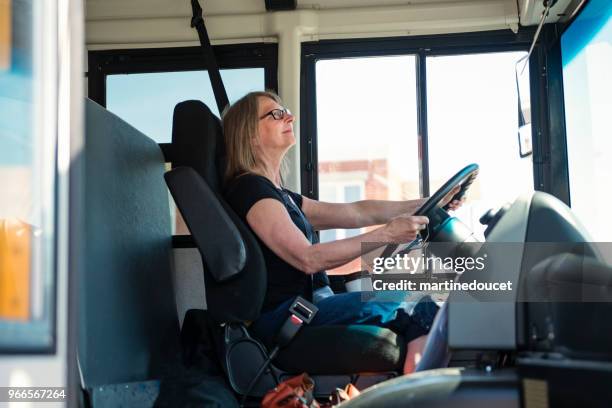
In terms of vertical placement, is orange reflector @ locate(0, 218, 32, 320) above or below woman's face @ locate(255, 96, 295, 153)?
below

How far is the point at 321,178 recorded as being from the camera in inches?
115

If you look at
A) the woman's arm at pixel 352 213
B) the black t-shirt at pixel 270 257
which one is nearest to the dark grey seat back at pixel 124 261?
the black t-shirt at pixel 270 257

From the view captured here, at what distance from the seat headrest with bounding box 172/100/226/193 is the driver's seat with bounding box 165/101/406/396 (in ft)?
0.24

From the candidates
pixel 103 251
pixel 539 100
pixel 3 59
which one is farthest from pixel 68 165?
pixel 539 100

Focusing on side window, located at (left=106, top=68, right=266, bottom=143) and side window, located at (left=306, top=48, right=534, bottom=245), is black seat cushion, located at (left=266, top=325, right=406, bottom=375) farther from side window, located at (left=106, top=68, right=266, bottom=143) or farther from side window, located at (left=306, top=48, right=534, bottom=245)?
side window, located at (left=106, top=68, right=266, bottom=143)

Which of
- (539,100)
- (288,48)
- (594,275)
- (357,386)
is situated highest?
(288,48)

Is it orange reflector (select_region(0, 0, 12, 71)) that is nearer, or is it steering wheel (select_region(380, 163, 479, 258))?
orange reflector (select_region(0, 0, 12, 71))

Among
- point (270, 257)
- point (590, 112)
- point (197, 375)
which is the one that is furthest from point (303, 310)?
point (590, 112)

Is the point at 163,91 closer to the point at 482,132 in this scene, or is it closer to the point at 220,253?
the point at 220,253

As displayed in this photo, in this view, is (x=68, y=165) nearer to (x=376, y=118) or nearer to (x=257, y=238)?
(x=257, y=238)

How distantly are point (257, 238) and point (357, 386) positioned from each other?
53 centimetres

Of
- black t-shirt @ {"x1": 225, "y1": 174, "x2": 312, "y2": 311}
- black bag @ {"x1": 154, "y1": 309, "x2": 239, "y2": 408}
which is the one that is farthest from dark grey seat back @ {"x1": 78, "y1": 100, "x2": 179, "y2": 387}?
black t-shirt @ {"x1": 225, "y1": 174, "x2": 312, "y2": 311}

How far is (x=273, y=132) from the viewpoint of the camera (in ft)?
8.44

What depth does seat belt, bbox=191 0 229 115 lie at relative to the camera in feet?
9.41
